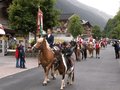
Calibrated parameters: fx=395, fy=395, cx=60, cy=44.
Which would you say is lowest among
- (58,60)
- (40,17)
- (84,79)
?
(84,79)

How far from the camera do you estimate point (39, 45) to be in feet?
52.2

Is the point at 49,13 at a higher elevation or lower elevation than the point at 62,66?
higher

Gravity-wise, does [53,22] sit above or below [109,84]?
above

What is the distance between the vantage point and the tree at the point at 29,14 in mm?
39656

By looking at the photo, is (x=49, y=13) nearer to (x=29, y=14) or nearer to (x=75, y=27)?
(x=29, y=14)

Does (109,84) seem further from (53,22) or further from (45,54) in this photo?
(53,22)

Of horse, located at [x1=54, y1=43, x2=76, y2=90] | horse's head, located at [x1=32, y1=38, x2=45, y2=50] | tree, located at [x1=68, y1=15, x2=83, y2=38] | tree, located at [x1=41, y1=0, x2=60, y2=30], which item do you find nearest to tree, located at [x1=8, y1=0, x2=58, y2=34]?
tree, located at [x1=41, y1=0, x2=60, y2=30]

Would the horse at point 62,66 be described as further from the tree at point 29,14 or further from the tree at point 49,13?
the tree at point 49,13

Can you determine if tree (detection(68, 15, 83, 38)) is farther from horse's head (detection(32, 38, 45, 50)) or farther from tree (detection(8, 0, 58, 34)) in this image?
horse's head (detection(32, 38, 45, 50))

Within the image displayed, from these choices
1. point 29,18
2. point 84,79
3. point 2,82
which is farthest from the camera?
point 29,18

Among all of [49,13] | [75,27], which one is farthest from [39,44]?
[75,27]

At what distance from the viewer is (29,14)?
39938 millimetres

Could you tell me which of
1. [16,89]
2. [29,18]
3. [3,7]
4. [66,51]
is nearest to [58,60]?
[66,51]

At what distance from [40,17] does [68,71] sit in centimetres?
1978
